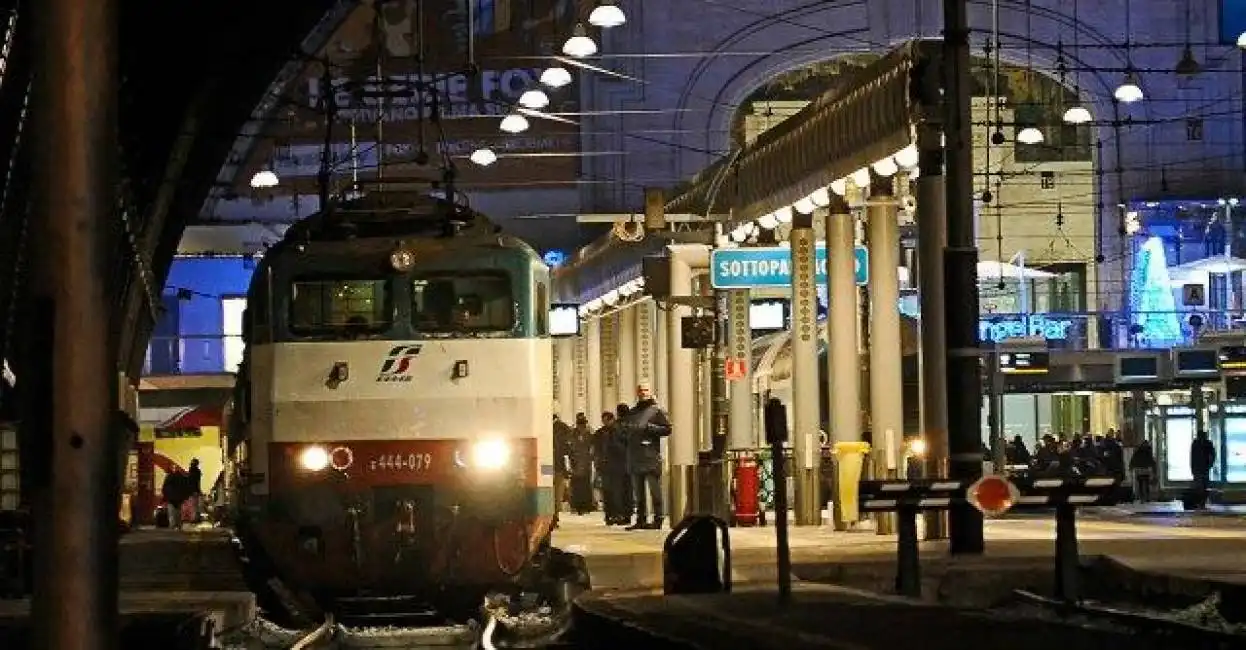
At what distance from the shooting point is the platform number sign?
2239 inches

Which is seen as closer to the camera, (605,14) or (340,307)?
(340,307)

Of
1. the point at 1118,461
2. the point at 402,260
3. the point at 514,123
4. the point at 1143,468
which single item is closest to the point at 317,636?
the point at 402,260

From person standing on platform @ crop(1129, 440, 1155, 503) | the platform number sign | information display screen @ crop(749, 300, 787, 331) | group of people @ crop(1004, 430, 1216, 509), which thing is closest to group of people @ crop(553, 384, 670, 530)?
information display screen @ crop(749, 300, 787, 331)

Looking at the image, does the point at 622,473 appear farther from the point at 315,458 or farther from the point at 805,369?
the point at 315,458

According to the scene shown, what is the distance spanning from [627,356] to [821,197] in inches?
669

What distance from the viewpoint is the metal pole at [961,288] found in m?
21.8

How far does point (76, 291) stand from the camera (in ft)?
31.3

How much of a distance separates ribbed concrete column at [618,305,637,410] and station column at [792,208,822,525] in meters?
11.2

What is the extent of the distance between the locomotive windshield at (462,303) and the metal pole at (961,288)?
3778 mm

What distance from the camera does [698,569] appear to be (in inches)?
806

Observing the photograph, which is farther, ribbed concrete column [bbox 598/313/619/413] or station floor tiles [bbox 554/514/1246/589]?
ribbed concrete column [bbox 598/313/619/413]

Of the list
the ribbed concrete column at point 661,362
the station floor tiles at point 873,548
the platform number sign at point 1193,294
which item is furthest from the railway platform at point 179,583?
the platform number sign at point 1193,294

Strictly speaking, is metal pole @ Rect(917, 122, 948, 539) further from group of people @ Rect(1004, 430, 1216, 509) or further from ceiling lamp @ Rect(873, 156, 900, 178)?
group of people @ Rect(1004, 430, 1216, 509)

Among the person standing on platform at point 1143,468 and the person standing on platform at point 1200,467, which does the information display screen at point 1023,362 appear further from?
the person standing on platform at point 1200,467
